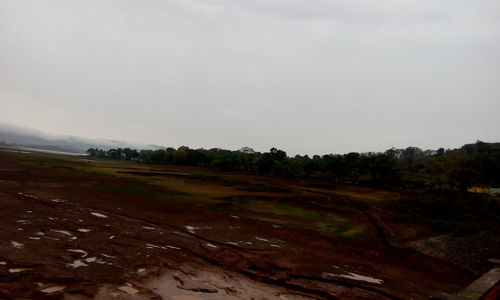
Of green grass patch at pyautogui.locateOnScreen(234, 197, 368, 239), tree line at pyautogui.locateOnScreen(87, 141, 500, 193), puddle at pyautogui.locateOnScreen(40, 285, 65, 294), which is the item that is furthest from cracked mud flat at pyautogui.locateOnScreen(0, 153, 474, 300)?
tree line at pyautogui.locateOnScreen(87, 141, 500, 193)

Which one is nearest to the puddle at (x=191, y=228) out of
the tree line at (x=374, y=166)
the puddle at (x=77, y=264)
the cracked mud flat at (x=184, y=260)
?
the cracked mud flat at (x=184, y=260)

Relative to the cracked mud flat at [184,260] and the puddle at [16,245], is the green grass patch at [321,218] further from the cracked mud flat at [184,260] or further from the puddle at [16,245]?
the puddle at [16,245]

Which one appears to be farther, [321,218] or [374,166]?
[374,166]

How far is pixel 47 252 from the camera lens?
11.5 meters

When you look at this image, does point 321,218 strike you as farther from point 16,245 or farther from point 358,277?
point 16,245

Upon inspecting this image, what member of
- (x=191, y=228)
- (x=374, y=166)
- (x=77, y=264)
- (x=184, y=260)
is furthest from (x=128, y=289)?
(x=374, y=166)

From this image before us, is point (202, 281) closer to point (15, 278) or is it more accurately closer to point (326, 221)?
point (15, 278)

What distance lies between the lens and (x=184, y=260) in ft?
41.2

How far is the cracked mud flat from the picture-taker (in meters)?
9.58

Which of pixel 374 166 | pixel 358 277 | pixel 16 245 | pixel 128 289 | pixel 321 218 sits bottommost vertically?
pixel 321 218

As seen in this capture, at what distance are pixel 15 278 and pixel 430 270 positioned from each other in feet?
58.6

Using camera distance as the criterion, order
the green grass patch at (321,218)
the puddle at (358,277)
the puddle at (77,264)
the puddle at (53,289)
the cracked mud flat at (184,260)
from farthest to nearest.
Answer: the green grass patch at (321,218) → the puddle at (358,277) → the puddle at (77,264) → the cracked mud flat at (184,260) → the puddle at (53,289)

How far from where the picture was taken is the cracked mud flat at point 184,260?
958cm

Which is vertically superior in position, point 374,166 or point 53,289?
point 374,166
